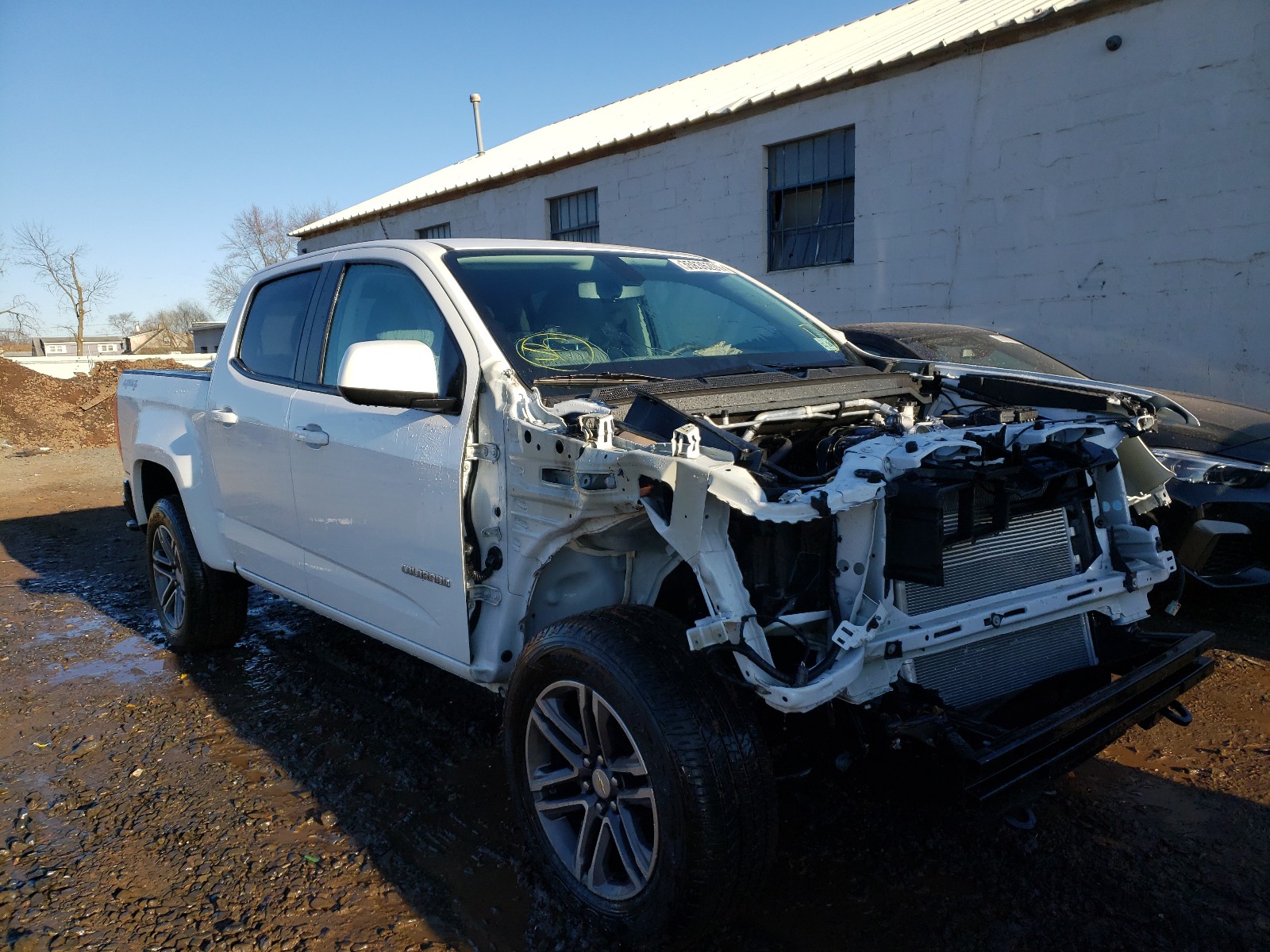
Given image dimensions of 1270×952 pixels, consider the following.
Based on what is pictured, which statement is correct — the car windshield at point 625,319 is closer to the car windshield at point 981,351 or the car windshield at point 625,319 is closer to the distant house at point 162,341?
the car windshield at point 981,351

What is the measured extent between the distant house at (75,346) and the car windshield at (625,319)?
4145cm

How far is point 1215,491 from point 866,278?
6.83 m

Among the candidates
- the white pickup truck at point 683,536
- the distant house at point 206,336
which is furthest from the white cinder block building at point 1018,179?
the distant house at point 206,336

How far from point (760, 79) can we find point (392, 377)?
12.4 m

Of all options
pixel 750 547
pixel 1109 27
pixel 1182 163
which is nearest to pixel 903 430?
pixel 750 547

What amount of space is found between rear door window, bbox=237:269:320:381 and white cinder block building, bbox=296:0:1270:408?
7.81m

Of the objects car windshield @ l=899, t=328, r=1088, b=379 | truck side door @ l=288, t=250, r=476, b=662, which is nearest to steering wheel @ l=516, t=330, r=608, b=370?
truck side door @ l=288, t=250, r=476, b=662

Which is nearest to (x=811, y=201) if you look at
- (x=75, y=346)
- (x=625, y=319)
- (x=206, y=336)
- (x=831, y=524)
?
(x=625, y=319)

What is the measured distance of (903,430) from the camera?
9.42 ft

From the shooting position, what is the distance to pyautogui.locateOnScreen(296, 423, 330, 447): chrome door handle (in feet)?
11.4

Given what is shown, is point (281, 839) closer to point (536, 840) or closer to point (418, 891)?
point (418, 891)

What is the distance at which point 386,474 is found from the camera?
3174 mm

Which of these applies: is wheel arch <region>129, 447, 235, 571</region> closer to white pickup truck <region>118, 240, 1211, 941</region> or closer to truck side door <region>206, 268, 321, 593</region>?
truck side door <region>206, 268, 321, 593</region>

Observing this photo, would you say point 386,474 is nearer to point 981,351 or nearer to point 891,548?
point 891,548
